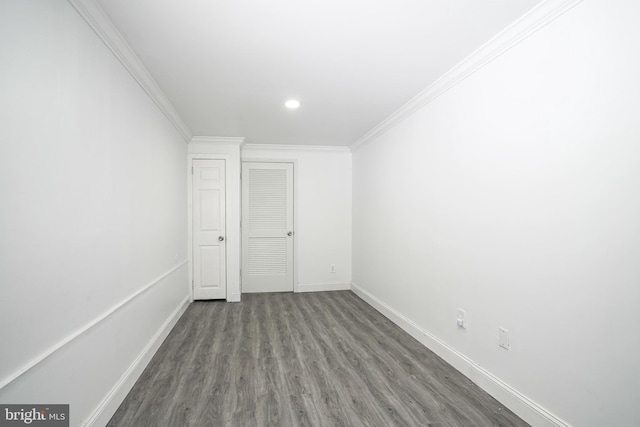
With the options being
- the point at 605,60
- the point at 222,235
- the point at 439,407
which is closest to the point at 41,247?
the point at 439,407

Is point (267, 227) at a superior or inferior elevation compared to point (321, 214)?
inferior

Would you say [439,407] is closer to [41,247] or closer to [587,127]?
[587,127]

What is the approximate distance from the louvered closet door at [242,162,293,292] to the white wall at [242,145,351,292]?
0.17 metres

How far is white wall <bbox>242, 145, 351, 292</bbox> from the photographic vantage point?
5.24 m

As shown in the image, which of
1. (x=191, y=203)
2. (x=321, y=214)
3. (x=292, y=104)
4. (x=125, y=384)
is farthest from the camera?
(x=321, y=214)

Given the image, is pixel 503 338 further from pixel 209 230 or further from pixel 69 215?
pixel 209 230

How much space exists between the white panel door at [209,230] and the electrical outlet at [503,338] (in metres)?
3.69

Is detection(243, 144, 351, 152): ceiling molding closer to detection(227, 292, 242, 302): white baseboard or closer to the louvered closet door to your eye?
the louvered closet door

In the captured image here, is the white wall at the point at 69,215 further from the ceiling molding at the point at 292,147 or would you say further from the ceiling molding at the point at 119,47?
the ceiling molding at the point at 292,147

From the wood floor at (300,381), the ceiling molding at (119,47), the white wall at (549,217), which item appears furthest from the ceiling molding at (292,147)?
the wood floor at (300,381)

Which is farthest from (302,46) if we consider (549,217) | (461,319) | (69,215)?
(461,319)

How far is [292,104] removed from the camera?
128 inches

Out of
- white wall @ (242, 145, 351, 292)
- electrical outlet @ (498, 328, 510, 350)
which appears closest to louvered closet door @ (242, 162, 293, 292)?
white wall @ (242, 145, 351, 292)

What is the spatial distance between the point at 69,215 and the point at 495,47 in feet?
9.03
